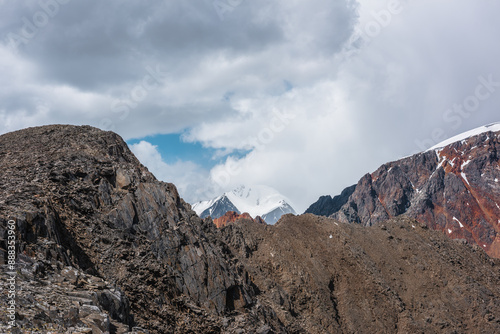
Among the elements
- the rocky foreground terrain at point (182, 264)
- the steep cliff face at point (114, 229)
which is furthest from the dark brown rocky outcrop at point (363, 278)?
the steep cliff face at point (114, 229)

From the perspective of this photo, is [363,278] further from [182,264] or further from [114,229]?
[114,229]

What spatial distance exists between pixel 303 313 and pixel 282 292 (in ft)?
13.9

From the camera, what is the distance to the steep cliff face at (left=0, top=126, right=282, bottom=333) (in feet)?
76.4

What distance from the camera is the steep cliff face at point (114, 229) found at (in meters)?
23.3

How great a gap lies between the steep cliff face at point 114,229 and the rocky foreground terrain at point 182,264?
0.11 metres

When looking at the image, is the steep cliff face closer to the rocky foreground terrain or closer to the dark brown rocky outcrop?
the rocky foreground terrain

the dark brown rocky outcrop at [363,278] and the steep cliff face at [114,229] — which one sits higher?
the steep cliff face at [114,229]

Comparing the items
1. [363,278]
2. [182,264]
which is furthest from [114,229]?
[363,278]

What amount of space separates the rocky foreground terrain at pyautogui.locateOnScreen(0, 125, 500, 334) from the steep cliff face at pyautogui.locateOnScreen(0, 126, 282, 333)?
0.37 feet

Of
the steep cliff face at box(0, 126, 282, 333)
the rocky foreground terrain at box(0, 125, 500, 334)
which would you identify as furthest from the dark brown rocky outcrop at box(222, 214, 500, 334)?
the steep cliff face at box(0, 126, 282, 333)

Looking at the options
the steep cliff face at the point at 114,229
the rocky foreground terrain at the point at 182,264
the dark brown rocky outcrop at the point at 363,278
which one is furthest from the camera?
the dark brown rocky outcrop at the point at 363,278

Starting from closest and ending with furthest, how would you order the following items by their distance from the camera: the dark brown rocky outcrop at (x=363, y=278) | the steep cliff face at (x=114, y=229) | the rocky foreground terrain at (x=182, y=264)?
1. the rocky foreground terrain at (x=182, y=264)
2. the steep cliff face at (x=114, y=229)
3. the dark brown rocky outcrop at (x=363, y=278)

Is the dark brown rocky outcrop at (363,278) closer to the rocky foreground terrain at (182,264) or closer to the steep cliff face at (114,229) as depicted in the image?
the rocky foreground terrain at (182,264)

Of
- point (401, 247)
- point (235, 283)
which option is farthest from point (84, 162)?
point (401, 247)
